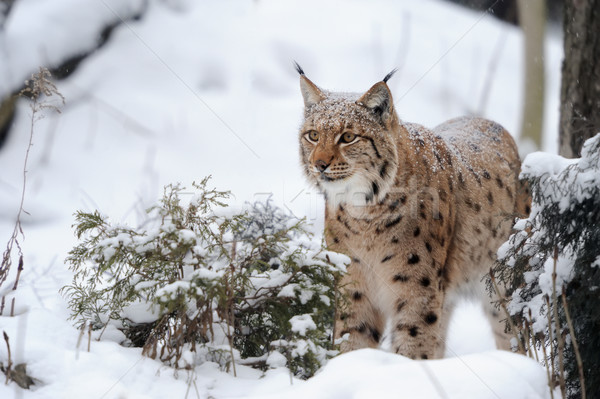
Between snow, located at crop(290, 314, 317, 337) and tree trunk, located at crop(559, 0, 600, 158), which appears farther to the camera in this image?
tree trunk, located at crop(559, 0, 600, 158)

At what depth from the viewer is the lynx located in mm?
4211

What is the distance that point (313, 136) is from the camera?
430cm

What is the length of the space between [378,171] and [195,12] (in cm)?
918

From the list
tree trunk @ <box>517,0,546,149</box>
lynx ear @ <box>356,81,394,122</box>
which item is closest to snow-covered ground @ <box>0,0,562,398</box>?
tree trunk @ <box>517,0,546,149</box>

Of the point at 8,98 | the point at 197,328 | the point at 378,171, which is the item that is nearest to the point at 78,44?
the point at 8,98

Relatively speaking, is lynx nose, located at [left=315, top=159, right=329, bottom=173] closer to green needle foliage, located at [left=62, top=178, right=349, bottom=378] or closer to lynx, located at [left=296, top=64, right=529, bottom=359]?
lynx, located at [left=296, top=64, right=529, bottom=359]

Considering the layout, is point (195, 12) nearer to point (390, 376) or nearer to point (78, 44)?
point (78, 44)

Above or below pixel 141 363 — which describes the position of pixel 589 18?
above

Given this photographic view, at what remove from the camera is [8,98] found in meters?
8.34

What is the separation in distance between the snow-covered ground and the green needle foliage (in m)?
0.16

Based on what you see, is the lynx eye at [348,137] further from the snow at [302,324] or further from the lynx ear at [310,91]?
the snow at [302,324]

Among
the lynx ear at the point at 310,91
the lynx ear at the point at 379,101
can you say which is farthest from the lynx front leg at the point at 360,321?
the lynx ear at the point at 310,91

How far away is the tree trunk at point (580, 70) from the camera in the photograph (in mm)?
5352

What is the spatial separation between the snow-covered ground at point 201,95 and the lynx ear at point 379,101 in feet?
4.53
